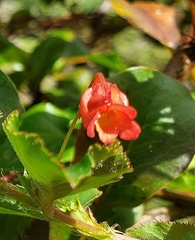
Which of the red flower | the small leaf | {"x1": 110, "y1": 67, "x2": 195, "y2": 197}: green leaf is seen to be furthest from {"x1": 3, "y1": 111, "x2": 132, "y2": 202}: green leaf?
the small leaf

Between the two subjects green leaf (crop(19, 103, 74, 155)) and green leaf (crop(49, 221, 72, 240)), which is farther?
green leaf (crop(19, 103, 74, 155))

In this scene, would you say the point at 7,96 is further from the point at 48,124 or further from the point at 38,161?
the point at 38,161

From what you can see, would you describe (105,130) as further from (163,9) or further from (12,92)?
(163,9)

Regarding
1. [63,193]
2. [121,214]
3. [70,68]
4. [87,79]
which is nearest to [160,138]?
[121,214]

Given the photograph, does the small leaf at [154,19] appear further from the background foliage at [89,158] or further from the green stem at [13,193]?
the green stem at [13,193]

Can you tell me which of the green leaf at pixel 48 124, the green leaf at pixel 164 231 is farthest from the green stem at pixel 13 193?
the green leaf at pixel 48 124

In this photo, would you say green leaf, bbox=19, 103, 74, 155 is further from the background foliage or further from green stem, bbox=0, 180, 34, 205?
green stem, bbox=0, 180, 34, 205

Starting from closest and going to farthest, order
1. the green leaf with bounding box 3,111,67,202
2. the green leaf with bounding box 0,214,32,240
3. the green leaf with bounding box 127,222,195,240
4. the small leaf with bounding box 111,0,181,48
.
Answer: the green leaf with bounding box 3,111,67,202 < the green leaf with bounding box 127,222,195,240 < the green leaf with bounding box 0,214,32,240 < the small leaf with bounding box 111,0,181,48
